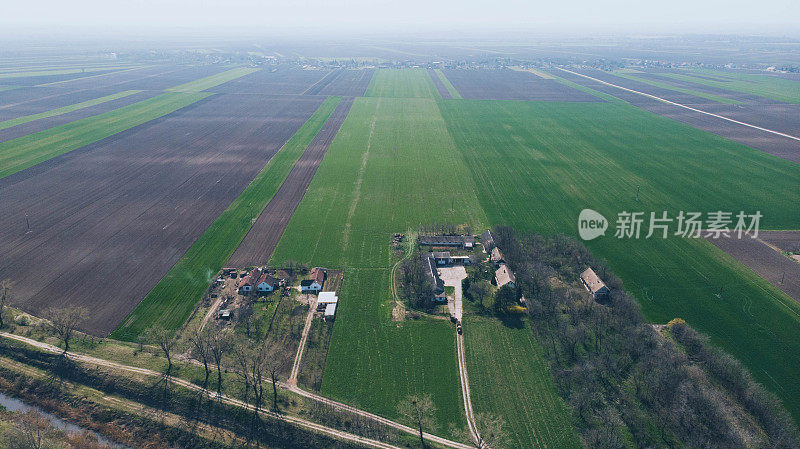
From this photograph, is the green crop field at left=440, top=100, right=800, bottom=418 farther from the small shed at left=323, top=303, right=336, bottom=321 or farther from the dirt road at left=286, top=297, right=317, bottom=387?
the dirt road at left=286, top=297, right=317, bottom=387

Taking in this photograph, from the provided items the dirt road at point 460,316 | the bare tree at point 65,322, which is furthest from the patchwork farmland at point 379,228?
the bare tree at point 65,322

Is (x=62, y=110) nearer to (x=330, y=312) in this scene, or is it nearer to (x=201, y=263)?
(x=201, y=263)

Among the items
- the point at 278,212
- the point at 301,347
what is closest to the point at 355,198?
the point at 278,212

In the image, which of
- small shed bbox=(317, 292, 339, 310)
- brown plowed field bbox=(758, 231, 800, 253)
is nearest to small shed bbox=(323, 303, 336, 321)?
small shed bbox=(317, 292, 339, 310)

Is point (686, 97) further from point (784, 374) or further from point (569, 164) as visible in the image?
point (784, 374)

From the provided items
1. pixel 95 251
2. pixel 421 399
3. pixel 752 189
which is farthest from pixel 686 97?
pixel 95 251

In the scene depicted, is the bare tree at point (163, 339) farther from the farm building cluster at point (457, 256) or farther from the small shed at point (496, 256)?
the small shed at point (496, 256)
